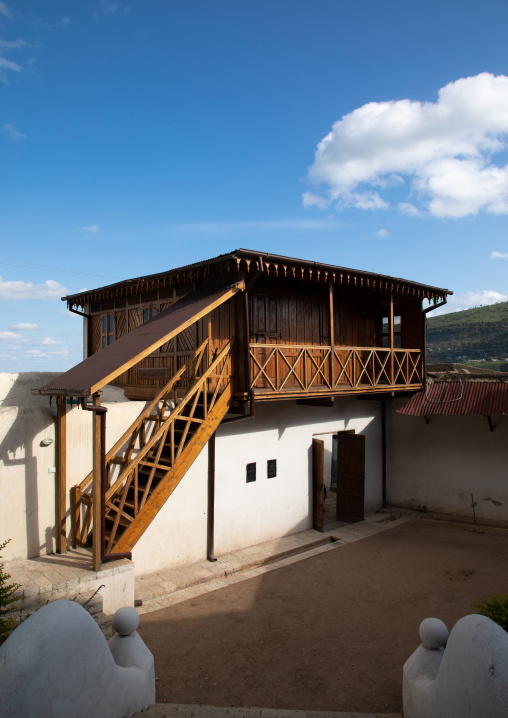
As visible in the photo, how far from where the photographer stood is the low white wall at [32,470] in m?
6.89

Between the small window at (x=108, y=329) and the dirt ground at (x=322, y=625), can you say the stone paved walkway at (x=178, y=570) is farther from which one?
the small window at (x=108, y=329)

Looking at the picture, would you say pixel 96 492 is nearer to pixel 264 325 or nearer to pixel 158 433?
pixel 158 433

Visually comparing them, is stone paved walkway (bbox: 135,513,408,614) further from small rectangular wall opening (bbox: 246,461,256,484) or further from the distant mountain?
the distant mountain

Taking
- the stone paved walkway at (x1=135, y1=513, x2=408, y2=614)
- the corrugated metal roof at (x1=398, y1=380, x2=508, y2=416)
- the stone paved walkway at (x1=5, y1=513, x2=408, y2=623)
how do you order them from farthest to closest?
the corrugated metal roof at (x1=398, y1=380, x2=508, y2=416) → the stone paved walkway at (x1=135, y1=513, x2=408, y2=614) → the stone paved walkway at (x1=5, y1=513, x2=408, y2=623)

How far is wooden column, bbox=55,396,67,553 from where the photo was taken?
7230 millimetres

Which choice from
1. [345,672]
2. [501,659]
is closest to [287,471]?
[345,672]

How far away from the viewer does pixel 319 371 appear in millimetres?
10070

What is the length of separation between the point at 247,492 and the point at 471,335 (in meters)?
44.5

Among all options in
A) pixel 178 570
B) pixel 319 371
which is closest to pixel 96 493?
pixel 178 570

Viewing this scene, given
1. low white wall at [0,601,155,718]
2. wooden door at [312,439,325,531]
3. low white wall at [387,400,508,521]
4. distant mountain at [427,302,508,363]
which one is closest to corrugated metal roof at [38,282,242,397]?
low white wall at [0,601,155,718]

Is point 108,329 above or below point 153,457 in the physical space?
above

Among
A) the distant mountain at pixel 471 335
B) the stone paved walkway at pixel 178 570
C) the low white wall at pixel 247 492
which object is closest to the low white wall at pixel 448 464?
the stone paved walkway at pixel 178 570

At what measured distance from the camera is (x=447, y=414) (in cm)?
1153

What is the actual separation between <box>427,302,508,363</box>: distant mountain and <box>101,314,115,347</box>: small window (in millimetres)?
32817
